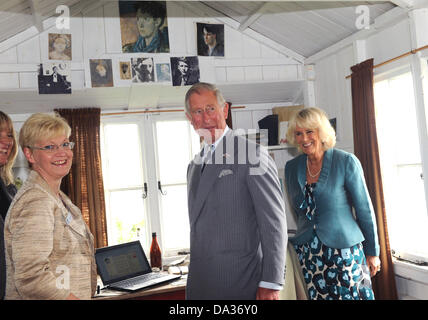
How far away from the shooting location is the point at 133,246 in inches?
105

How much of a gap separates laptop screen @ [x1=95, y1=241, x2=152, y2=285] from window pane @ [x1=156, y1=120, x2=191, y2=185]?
1.29 metres

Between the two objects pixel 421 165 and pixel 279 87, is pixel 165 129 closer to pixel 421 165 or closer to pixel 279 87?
pixel 279 87

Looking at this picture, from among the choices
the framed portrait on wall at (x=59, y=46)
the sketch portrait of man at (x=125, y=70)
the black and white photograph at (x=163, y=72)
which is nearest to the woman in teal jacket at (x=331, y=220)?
the black and white photograph at (x=163, y=72)

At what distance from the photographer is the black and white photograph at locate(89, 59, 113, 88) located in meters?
3.36

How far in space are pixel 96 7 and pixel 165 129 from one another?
3.92 ft

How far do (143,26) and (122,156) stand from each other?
1.16 m

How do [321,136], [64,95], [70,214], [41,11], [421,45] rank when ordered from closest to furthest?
[70,214], [321,136], [421,45], [41,11], [64,95]

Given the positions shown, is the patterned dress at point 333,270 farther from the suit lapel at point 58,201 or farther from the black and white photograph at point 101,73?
the black and white photograph at point 101,73

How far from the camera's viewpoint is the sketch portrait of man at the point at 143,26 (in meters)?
3.51

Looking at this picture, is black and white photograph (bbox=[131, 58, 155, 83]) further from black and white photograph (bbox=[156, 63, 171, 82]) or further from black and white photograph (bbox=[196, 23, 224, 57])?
black and white photograph (bbox=[196, 23, 224, 57])

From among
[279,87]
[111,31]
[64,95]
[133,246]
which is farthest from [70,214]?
[279,87]

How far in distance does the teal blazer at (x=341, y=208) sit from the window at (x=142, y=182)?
188cm

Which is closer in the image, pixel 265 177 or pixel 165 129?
pixel 265 177

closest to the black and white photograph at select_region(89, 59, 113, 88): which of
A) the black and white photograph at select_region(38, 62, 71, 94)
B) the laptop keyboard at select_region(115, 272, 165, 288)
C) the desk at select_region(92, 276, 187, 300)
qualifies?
the black and white photograph at select_region(38, 62, 71, 94)
